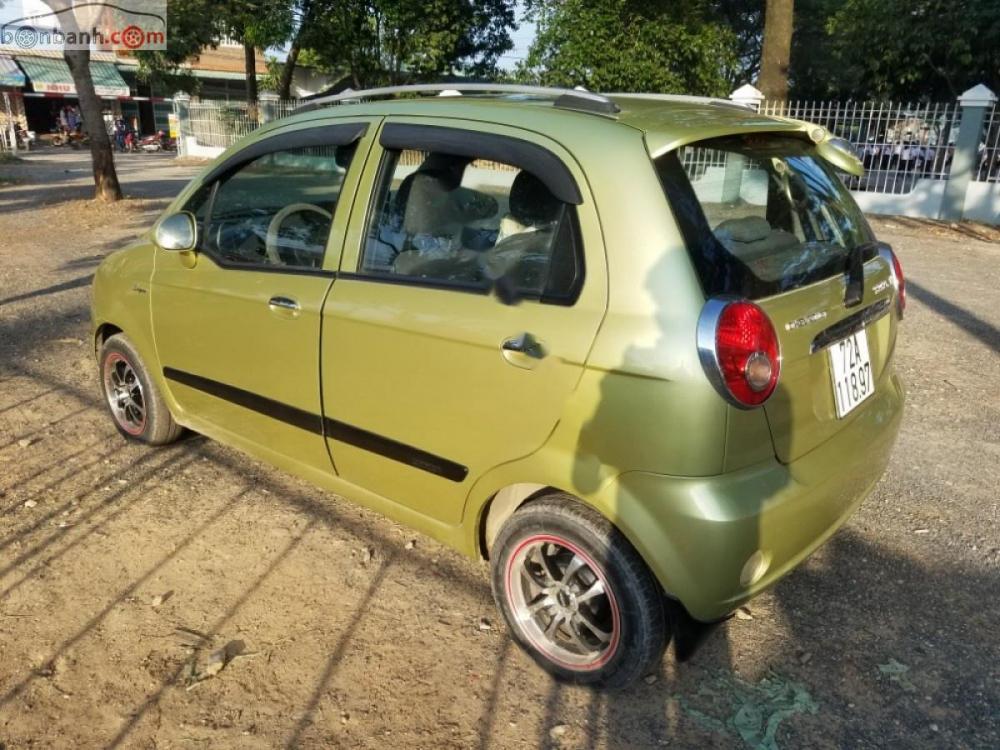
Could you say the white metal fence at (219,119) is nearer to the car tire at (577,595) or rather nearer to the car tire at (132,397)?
the car tire at (132,397)

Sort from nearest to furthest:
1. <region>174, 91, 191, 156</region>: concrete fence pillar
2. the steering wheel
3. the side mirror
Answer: the steering wheel
the side mirror
<region>174, 91, 191, 156</region>: concrete fence pillar

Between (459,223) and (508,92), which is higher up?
(508,92)

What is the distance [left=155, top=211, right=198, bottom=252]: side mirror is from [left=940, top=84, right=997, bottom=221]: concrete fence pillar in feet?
45.1

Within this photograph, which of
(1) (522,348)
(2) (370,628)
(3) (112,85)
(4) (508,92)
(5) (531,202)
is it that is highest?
(3) (112,85)

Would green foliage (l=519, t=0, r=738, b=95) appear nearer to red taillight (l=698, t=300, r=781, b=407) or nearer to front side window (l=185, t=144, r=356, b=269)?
front side window (l=185, t=144, r=356, b=269)

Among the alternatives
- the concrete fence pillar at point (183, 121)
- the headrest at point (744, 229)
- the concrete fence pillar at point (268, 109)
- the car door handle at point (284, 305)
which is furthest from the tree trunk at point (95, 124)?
the concrete fence pillar at point (183, 121)

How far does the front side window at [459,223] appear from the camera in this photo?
2494 mm

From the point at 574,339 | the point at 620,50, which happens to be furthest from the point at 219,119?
the point at 574,339

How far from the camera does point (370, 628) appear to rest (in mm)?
2844

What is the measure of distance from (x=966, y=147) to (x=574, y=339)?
1401cm

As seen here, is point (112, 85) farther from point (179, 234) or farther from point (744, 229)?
point (744, 229)

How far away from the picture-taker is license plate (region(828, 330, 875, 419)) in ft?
8.10

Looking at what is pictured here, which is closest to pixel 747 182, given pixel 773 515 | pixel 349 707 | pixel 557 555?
pixel 773 515

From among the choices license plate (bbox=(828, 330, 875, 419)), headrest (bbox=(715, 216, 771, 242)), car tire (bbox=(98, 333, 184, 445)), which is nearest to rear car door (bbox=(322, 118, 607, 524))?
headrest (bbox=(715, 216, 771, 242))
